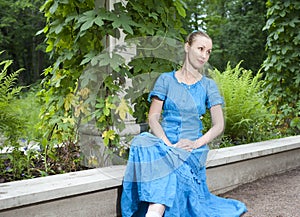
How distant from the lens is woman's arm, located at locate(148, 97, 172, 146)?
Result: 2.13 m

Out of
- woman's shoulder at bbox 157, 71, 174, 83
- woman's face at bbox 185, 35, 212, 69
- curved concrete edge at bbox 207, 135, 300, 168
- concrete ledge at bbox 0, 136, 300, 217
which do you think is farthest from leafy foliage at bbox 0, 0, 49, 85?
woman's face at bbox 185, 35, 212, 69

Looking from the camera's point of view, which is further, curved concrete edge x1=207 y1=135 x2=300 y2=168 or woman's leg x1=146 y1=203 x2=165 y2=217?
curved concrete edge x1=207 y1=135 x2=300 y2=168

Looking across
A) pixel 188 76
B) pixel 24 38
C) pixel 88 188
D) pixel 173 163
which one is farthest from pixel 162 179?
pixel 24 38

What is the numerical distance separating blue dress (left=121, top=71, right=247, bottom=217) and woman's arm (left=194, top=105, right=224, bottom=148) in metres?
0.04

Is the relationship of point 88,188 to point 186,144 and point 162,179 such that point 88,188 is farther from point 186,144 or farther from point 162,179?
point 186,144

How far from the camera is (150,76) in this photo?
2422 millimetres

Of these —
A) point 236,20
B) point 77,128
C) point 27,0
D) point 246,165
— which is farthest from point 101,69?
point 236,20

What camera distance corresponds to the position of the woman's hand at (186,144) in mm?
2117

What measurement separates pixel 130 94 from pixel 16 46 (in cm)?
1078

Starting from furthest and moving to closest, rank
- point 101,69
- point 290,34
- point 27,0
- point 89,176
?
point 27,0 → point 290,34 → point 101,69 → point 89,176

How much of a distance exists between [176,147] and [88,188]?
0.53 m

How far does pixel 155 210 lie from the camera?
77.2 inches

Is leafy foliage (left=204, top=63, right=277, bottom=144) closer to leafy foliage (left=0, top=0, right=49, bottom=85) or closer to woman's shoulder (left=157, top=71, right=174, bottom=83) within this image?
woman's shoulder (left=157, top=71, right=174, bottom=83)

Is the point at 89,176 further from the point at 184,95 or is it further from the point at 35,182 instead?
the point at 184,95
